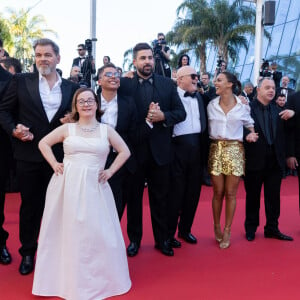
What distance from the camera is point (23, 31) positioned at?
2569 centimetres

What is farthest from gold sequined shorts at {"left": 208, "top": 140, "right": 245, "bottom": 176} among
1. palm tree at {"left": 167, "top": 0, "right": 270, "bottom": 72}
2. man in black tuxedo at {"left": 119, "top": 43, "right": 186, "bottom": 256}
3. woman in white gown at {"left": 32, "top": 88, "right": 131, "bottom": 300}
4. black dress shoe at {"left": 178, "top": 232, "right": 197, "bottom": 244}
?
palm tree at {"left": 167, "top": 0, "right": 270, "bottom": 72}

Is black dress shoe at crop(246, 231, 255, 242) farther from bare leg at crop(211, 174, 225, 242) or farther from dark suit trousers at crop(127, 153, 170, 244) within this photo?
dark suit trousers at crop(127, 153, 170, 244)

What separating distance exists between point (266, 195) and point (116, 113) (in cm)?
209

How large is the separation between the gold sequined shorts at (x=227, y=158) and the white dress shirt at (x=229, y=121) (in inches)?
2.8

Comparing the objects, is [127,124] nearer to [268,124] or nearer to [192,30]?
[268,124]

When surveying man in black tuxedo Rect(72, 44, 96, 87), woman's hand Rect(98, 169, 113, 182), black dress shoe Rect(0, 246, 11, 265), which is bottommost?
black dress shoe Rect(0, 246, 11, 265)

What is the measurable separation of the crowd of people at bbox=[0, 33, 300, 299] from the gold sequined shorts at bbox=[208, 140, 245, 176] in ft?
0.03

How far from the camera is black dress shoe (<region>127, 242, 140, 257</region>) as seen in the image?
3.82 metres

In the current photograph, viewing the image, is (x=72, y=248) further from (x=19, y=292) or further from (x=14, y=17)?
(x=14, y=17)

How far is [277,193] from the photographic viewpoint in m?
4.52

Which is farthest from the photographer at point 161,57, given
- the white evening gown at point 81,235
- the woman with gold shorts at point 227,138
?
the white evening gown at point 81,235

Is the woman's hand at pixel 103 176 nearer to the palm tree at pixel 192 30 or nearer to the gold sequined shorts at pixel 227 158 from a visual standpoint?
the gold sequined shorts at pixel 227 158

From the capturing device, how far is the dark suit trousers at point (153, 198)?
382cm

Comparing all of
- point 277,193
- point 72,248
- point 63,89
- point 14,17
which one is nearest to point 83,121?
point 63,89
